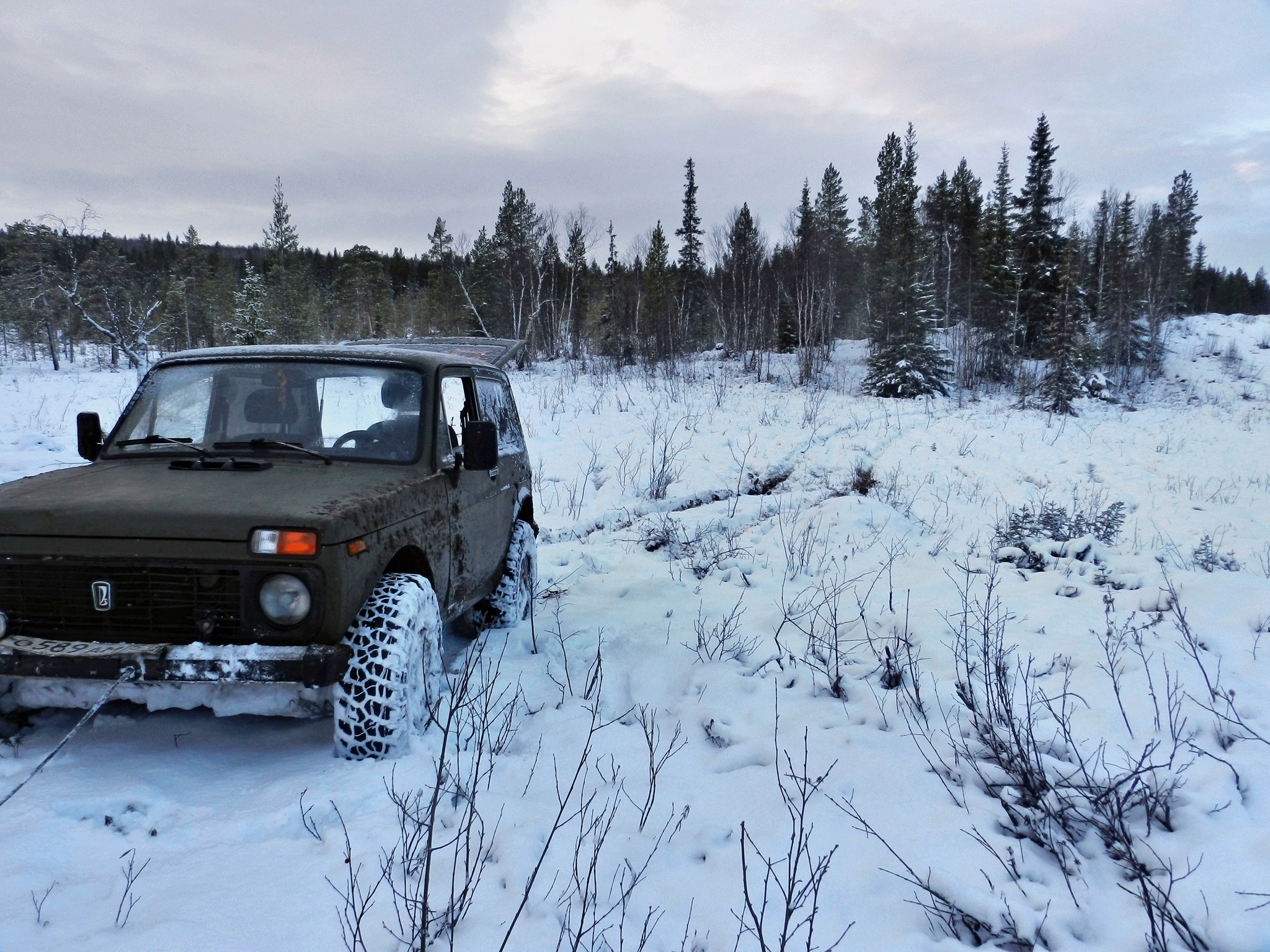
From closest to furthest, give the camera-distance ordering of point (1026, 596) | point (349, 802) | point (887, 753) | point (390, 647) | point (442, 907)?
point (442, 907) → point (349, 802) → point (390, 647) → point (887, 753) → point (1026, 596)

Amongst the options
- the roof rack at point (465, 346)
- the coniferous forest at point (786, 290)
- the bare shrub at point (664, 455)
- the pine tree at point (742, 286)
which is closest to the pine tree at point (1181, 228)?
the coniferous forest at point (786, 290)

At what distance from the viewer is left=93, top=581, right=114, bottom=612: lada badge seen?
2781 mm

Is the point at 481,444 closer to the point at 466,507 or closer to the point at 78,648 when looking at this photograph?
the point at 466,507

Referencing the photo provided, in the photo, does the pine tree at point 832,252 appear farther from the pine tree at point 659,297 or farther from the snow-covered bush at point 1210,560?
the snow-covered bush at point 1210,560

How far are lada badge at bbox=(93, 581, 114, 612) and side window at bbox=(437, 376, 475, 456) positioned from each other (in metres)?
1.59

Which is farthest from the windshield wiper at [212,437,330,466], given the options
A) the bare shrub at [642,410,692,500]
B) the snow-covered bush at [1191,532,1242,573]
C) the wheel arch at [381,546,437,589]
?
the snow-covered bush at [1191,532,1242,573]

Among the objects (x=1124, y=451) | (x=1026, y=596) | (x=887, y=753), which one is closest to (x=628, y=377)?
(x=1124, y=451)

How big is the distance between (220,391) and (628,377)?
18570 mm

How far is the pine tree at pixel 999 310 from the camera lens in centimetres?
3331

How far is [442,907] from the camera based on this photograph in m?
2.21

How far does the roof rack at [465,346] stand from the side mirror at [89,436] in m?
1.59

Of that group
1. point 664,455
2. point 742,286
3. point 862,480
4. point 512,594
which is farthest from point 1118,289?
point 512,594

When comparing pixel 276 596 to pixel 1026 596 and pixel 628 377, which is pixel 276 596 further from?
pixel 628 377

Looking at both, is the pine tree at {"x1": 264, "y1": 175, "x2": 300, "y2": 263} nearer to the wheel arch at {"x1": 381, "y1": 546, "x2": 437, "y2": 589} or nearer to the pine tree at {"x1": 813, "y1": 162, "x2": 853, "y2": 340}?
the pine tree at {"x1": 813, "y1": 162, "x2": 853, "y2": 340}
